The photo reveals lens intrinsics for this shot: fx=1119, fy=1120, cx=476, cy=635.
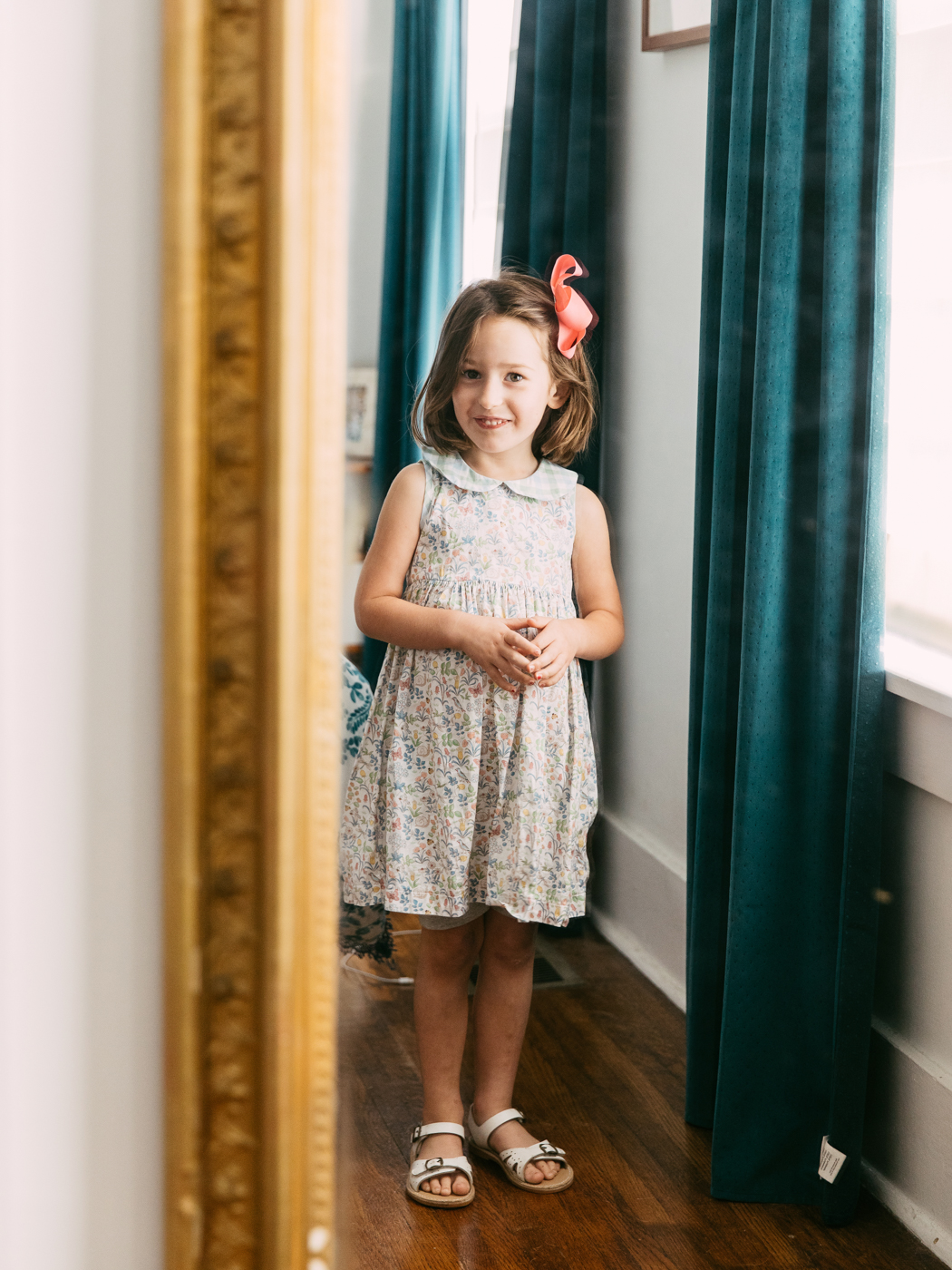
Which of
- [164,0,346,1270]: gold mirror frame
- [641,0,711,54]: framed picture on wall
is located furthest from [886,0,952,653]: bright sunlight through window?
[164,0,346,1270]: gold mirror frame

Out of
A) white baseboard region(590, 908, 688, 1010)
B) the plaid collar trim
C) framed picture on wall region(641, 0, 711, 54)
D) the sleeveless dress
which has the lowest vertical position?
white baseboard region(590, 908, 688, 1010)

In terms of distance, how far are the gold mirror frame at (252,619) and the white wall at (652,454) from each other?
125 centimetres

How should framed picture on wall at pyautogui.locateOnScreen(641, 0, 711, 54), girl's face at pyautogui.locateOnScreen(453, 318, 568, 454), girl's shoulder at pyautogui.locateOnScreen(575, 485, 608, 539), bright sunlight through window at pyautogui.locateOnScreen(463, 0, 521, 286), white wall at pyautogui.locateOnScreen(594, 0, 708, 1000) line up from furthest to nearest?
1. white wall at pyautogui.locateOnScreen(594, 0, 708, 1000)
2. framed picture on wall at pyautogui.locateOnScreen(641, 0, 711, 54)
3. girl's shoulder at pyautogui.locateOnScreen(575, 485, 608, 539)
4. girl's face at pyautogui.locateOnScreen(453, 318, 568, 454)
5. bright sunlight through window at pyautogui.locateOnScreen(463, 0, 521, 286)

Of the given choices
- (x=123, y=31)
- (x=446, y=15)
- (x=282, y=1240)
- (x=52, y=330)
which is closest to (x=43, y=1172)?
(x=282, y=1240)

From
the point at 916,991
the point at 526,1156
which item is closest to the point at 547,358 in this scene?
the point at 916,991

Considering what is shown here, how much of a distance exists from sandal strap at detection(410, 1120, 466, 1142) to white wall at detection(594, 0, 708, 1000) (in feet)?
1.80

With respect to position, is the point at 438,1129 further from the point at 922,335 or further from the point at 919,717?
the point at 922,335

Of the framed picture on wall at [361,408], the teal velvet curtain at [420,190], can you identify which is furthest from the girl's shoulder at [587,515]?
the framed picture on wall at [361,408]

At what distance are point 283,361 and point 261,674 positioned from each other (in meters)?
0.13

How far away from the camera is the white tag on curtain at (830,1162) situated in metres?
1.18

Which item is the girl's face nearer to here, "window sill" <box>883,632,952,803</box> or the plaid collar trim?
the plaid collar trim

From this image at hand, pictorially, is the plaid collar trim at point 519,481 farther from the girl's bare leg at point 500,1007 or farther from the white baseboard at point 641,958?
the white baseboard at point 641,958

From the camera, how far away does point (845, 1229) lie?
119 cm

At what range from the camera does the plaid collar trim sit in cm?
124
